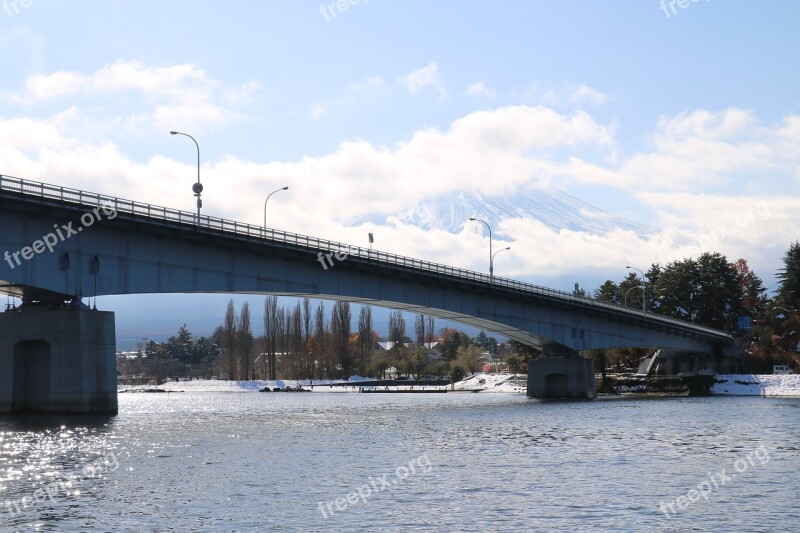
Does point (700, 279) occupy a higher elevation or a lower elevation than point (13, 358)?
Result: higher

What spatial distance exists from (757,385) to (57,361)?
→ 93.0 metres

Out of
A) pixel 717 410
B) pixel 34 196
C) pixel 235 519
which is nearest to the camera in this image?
pixel 235 519

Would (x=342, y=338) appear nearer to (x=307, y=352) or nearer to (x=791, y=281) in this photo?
(x=307, y=352)

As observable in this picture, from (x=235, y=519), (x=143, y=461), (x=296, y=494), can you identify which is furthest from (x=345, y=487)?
(x=143, y=461)

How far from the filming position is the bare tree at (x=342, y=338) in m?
194

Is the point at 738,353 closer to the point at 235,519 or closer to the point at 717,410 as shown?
the point at 717,410

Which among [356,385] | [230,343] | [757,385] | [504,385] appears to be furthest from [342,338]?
[757,385]

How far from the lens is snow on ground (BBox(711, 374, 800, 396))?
407ft

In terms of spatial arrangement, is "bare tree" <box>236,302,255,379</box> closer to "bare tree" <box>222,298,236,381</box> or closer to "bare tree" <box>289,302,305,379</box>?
"bare tree" <box>222,298,236,381</box>

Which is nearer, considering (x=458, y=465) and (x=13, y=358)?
(x=458, y=465)

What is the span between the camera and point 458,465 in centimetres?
4181

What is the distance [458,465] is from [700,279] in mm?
127940

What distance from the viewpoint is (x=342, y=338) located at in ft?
643

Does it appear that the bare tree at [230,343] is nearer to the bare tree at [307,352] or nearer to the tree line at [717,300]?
the bare tree at [307,352]
